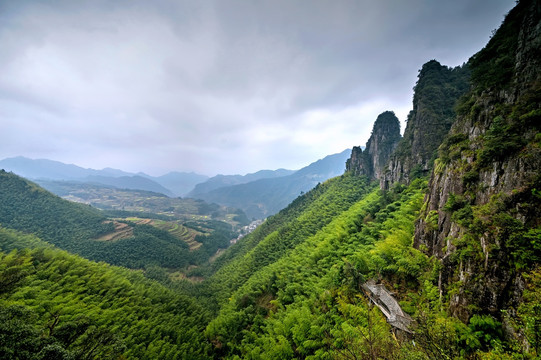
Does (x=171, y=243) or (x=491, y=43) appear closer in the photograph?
(x=491, y=43)

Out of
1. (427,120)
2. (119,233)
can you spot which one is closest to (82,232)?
(119,233)

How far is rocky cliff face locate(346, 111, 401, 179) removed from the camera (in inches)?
2862

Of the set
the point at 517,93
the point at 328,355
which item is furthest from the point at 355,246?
the point at 517,93

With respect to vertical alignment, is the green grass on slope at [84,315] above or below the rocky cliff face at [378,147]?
below

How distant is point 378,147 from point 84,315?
293 ft

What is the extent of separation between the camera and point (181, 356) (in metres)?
21.4

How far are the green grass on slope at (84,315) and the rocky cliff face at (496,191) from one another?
871 inches

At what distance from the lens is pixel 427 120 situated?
43125mm

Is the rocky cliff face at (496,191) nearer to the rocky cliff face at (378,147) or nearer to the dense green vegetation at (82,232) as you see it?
the rocky cliff face at (378,147)

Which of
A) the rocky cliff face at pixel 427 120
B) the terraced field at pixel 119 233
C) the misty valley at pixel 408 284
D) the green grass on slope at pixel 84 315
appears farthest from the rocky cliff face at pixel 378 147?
the terraced field at pixel 119 233

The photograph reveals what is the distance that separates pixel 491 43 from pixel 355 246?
28.0 meters

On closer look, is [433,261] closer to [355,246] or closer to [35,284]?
[355,246]

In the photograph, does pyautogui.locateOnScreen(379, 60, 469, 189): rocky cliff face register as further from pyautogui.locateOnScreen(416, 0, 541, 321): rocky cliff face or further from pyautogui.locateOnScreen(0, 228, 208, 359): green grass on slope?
pyautogui.locateOnScreen(0, 228, 208, 359): green grass on slope

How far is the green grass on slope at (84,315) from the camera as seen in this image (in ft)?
35.5
